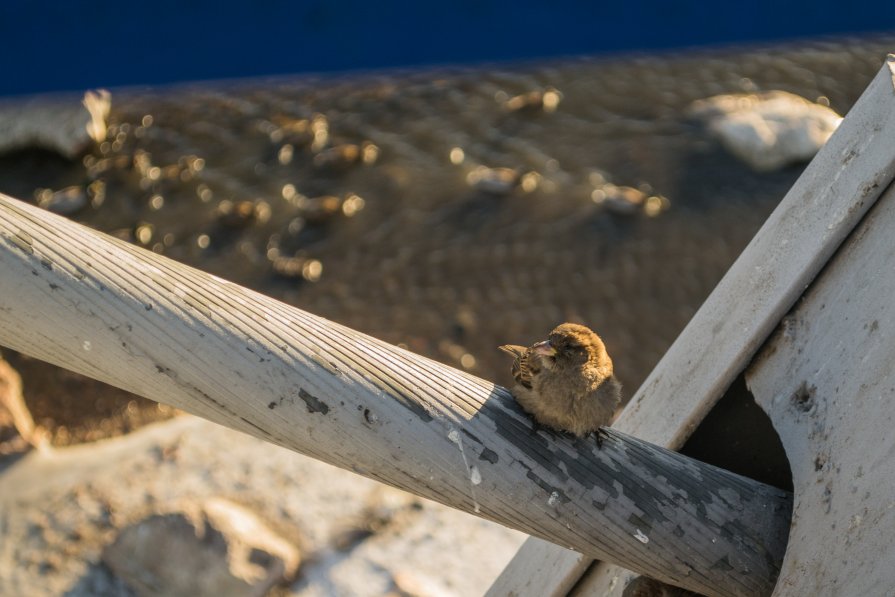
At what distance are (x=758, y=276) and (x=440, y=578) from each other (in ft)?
6.72

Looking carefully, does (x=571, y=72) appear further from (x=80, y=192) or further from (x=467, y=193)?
(x=80, y=192)

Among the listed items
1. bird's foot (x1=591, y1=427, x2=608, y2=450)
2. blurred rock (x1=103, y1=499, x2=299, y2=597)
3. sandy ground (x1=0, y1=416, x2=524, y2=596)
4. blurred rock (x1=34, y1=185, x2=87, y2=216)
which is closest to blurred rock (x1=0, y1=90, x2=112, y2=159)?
blurred rock (x1=34, y1=185, x2=87, y2=216)

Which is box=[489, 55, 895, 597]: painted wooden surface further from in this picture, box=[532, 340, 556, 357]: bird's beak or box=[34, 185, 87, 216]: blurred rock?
box=[34, 185, 87, 216]: blurred rock

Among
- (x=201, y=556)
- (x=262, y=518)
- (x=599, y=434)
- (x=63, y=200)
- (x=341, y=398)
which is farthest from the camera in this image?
(x=63, y=200)

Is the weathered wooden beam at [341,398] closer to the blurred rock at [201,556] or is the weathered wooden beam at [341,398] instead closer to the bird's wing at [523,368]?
the bird's wing at [523,368]

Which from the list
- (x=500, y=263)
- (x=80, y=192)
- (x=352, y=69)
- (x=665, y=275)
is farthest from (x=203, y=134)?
(x=352, y=69)

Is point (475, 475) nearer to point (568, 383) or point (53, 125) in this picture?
point (568, 383)

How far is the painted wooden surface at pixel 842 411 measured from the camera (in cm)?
154

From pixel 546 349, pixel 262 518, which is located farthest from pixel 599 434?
pixel 262 518

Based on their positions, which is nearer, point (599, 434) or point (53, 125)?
point (599, 434)

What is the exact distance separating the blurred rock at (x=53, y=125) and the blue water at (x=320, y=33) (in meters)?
3.86

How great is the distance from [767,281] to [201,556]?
2330 mm

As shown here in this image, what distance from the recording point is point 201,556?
3461 mm

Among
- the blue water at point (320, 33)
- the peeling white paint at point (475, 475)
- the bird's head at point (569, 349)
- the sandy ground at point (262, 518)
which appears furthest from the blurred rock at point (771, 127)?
the peeling white paint at point (475, 475)
